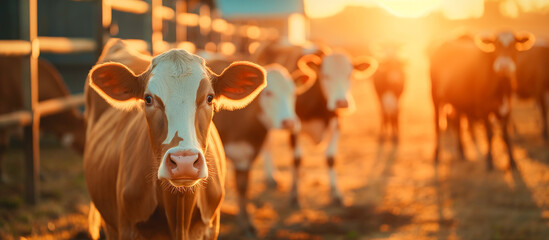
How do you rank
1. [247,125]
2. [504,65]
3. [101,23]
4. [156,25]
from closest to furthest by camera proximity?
[247,125] < [101,23] < [156,25] < [504,65]

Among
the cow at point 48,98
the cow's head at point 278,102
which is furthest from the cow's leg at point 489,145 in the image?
the cow at point 48,98

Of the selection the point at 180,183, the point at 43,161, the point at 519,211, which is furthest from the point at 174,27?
the point at 180,183

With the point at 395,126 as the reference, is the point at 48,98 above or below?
above

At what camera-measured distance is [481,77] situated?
27.2 feet

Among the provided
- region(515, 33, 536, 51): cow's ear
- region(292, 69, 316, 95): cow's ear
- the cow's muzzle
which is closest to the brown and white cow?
region(292, 69, 316, 95): cow's ear

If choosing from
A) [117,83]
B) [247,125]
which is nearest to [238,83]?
[117,83]

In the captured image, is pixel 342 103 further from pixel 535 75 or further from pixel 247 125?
pixel 535 75

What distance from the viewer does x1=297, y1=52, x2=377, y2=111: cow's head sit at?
6781mm

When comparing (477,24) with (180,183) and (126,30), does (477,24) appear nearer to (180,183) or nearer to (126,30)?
(126,30)

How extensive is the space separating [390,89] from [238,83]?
8354mm

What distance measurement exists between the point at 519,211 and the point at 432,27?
77026mm

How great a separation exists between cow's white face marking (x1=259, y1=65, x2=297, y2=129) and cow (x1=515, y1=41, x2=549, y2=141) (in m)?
6.09

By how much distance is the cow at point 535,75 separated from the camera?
10.4 meters

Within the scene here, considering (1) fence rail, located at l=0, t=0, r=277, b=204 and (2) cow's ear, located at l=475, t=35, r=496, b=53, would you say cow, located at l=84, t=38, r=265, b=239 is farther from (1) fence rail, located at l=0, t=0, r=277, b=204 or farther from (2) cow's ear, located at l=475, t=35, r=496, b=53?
(2) cow's ear, located at l=475, t=35, r=496, b=53
